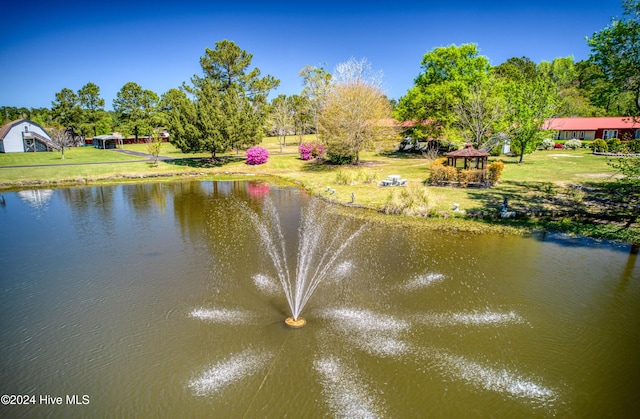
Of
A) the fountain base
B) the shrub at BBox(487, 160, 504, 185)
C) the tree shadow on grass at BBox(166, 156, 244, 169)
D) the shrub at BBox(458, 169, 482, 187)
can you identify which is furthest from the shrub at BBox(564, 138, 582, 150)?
the fountain base

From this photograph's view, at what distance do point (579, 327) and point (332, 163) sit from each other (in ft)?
122

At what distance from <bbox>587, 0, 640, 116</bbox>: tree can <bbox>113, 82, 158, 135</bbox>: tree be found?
75.8m

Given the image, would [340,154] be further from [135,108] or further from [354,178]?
[135,108]

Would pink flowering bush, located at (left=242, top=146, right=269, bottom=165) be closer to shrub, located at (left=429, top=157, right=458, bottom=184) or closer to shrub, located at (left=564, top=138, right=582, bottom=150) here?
shrub, located at (left=429, top=157, right=458, bottom=184)

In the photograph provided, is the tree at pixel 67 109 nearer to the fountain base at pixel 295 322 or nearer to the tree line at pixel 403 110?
the tree line at pixel 403 110

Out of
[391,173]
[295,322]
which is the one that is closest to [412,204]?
[295,322]

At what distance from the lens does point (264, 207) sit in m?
24.8

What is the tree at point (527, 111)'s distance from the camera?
39.9 metres

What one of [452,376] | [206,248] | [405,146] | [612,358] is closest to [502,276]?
[612,358]

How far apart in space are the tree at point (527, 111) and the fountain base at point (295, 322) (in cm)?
3993

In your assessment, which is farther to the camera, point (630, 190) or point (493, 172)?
point (493, 172)

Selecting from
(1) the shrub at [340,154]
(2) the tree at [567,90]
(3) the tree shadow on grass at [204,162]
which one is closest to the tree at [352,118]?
(1) the shrub at [340,154]

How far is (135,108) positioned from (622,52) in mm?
81687

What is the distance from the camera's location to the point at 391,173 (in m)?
36.5
